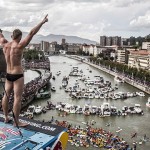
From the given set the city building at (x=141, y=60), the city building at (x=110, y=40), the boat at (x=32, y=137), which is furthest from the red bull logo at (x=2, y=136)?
the city building at (x=110, y=40)

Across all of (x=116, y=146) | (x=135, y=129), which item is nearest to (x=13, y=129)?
(x=116, y=146)

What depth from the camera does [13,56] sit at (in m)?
4.01

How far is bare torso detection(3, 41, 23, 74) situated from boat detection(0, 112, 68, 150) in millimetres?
760

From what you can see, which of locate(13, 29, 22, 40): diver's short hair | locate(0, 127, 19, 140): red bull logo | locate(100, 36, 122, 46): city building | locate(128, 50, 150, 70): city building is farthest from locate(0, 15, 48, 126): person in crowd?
locate(100, 36, 122, 46): city building

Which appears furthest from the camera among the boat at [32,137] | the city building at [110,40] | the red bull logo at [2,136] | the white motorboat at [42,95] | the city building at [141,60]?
the city building at [110,40]

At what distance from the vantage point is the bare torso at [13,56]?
157 inches

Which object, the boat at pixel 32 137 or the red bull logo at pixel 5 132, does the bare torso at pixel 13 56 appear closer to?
the boat at pixel 32 137

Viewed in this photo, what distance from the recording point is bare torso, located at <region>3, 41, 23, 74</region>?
3980mm

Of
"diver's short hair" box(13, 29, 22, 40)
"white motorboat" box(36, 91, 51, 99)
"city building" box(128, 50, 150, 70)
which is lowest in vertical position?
"white motorboat" box(36, 91, 51, 99)

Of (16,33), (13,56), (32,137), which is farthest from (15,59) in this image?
(32,137)

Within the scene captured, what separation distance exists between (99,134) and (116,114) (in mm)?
6252

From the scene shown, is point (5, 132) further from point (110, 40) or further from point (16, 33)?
point (110, 40)

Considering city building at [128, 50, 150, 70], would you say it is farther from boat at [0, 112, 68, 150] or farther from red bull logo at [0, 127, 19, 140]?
red bull logo at [0, 127, 19, 140]

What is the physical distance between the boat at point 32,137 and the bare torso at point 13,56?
2.49ft
